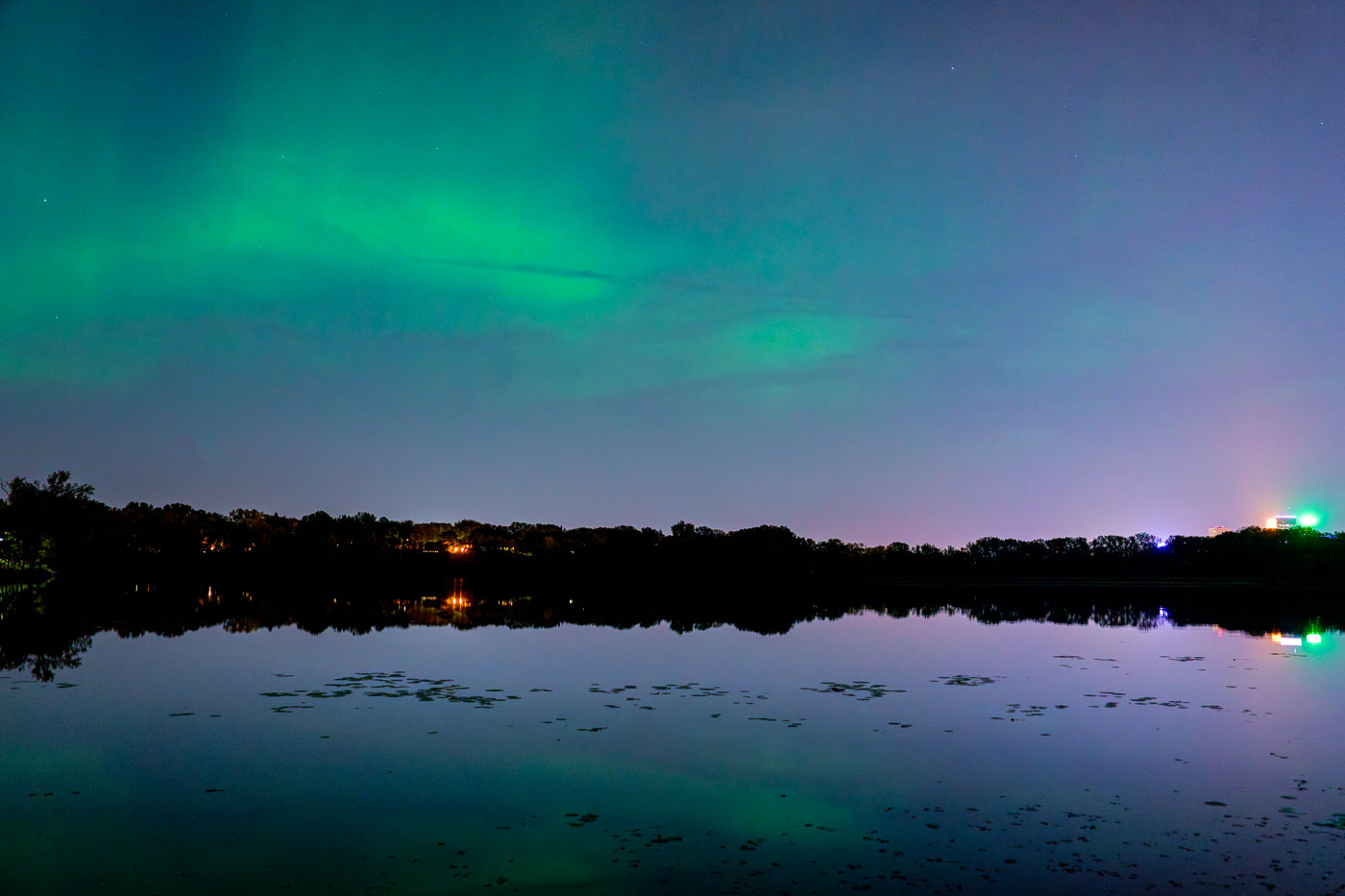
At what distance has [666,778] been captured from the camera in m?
16.6

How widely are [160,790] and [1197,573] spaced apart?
144m

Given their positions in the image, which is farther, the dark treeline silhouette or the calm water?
the dark treeline silhouette

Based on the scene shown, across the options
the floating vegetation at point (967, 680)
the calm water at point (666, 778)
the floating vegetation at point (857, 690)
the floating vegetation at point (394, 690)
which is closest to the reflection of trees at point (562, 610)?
the floating vegetation at point (394, 690)

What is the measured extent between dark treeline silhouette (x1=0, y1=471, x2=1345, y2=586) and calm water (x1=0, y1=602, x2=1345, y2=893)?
58722 mm

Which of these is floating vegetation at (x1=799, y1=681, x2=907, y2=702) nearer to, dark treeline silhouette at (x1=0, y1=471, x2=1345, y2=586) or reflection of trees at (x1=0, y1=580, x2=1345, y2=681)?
reflection of trees at (x1=0, y1=580, x2=1345, y2=681)

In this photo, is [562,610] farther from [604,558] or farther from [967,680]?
[604,558]

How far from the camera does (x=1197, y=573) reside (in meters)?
133

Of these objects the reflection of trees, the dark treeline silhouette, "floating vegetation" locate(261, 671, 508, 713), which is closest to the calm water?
"floating vegetation" locate(261, 671, 508, 713)

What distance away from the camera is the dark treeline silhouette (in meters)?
109

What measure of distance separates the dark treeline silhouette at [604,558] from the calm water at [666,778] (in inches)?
2312

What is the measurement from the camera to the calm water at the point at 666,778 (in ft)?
38.8

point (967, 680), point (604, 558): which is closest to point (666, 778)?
point (967, 680)

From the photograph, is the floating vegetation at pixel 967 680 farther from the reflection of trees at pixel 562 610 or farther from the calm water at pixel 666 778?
the reflection of trees at pixel 562 610

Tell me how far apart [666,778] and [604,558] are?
11430 cm
